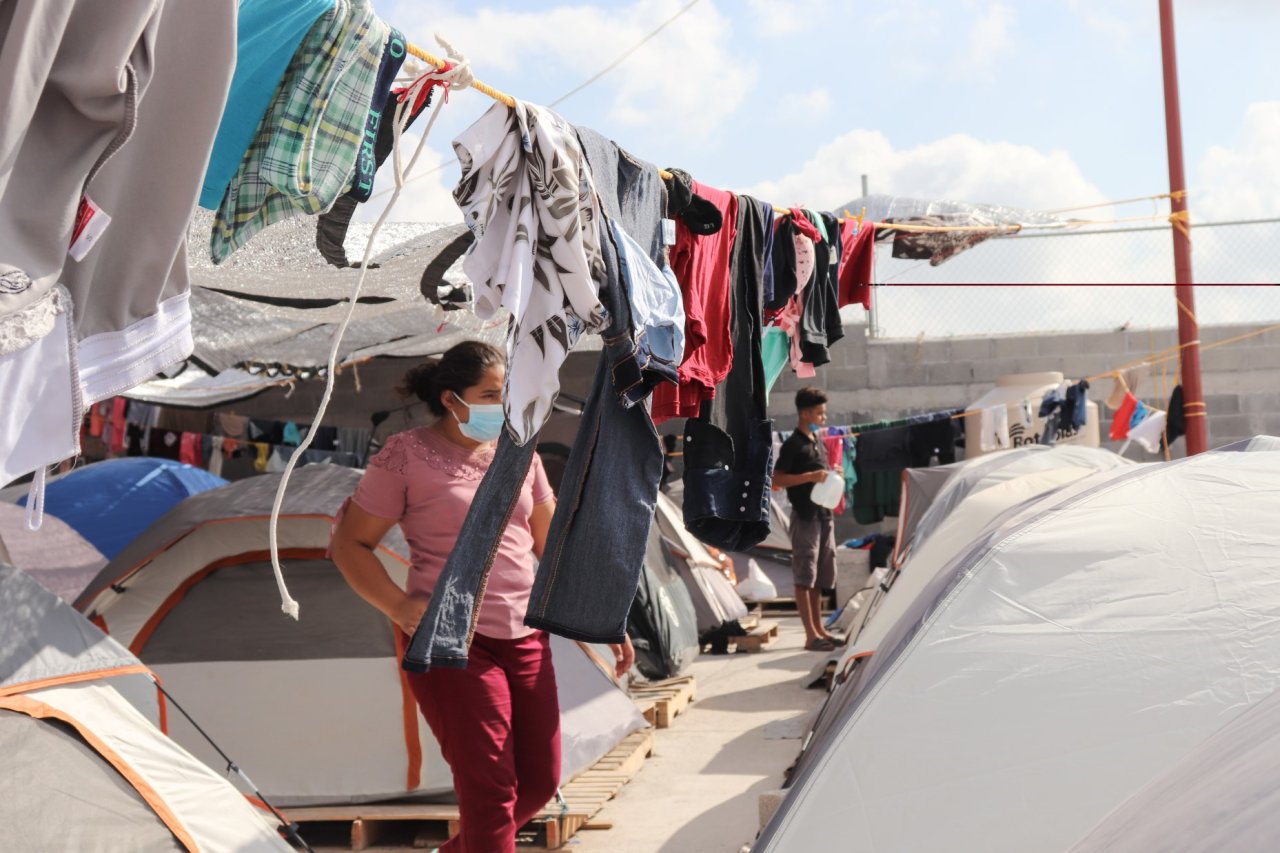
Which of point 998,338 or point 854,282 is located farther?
point 998,338

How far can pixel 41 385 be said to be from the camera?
1548 mm

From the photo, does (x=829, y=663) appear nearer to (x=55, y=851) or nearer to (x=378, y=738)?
(x=378, y=738)

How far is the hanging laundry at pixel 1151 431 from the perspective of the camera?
10.1 m

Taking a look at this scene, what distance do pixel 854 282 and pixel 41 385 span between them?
3544mm

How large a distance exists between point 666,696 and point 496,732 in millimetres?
3454

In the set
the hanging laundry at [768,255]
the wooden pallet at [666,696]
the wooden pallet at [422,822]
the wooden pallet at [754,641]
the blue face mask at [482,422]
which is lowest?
the wooden pallet at [754,641]

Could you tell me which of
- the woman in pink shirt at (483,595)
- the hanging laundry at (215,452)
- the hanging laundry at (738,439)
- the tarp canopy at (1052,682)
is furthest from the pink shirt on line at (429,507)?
the hanging laundry at (215,452)

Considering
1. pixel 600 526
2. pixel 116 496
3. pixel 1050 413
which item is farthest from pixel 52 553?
pixel 1050 413

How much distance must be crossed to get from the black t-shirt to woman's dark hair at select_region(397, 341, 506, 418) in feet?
15.1

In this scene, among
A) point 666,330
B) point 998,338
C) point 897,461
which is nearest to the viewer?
point 666,330

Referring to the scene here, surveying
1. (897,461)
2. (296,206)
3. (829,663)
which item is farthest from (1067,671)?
(897,461)

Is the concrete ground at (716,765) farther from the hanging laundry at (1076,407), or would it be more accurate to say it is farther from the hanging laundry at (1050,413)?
the hanging laundry at (1076,407)

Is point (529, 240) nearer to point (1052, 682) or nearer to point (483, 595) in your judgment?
point (483, 595)

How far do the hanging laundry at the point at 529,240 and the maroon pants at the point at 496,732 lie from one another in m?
0.82
